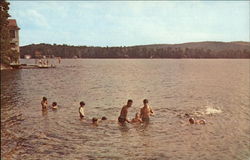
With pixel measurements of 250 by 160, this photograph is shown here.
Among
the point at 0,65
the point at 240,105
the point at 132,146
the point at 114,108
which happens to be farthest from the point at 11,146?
the point at 0,65

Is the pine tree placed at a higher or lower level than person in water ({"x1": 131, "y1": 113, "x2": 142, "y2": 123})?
higher

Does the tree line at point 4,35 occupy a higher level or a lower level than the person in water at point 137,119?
higher

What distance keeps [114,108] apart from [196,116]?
28.4 feet

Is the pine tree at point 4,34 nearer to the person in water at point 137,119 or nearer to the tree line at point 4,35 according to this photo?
the tree line at point 4,35

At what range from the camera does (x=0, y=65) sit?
81.6 m

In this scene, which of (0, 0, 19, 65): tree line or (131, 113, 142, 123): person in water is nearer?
(131, 113, 142, 123): person in water

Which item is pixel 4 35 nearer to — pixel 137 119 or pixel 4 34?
pixel 4 34

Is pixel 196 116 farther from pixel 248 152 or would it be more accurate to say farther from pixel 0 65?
pixel 0 65

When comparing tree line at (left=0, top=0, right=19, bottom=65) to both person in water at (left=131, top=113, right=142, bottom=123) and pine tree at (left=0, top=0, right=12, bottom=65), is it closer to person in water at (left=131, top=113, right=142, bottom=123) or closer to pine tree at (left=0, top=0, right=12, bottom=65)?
pine tree at (left=0, top=0, right=12, bottom=65)

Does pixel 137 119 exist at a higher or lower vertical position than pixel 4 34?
lower

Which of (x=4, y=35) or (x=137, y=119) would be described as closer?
(x=137, y=119)

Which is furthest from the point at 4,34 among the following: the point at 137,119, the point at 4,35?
the point at 137,119

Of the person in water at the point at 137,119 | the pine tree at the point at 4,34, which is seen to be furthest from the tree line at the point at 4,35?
the person in water at the point at 137,119

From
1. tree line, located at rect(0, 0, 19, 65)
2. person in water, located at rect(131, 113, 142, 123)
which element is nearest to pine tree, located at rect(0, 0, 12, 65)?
tree line, located at rect(0, 0, 19, 65)
